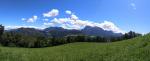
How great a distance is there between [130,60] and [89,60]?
151 inches

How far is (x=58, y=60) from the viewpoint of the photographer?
2062 centimetres

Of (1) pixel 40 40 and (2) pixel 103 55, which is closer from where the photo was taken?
(2) pixel 103 55

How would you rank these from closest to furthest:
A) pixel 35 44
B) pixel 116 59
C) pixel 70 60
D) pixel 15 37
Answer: pixel 116 59
pixel 70 60
pixel 35 44
pixel 15 37

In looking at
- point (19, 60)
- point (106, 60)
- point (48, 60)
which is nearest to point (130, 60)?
point (106, 60)

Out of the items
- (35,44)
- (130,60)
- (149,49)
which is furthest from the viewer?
(35,44)

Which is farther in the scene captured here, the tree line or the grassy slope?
the tree line

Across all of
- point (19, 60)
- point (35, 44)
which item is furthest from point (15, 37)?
point (19, 60)

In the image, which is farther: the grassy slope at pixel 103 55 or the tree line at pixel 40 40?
the tree line at pixel 40 40

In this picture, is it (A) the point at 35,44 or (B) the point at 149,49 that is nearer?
(B) the point at 149,49

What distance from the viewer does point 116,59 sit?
56.2 feet

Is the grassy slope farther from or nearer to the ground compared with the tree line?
Result: nearer to the ground

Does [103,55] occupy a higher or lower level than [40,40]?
lower

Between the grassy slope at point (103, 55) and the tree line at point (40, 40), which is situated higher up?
the tree line at point (40, 40)

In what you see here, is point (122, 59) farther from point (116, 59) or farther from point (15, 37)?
point (15, 37)
